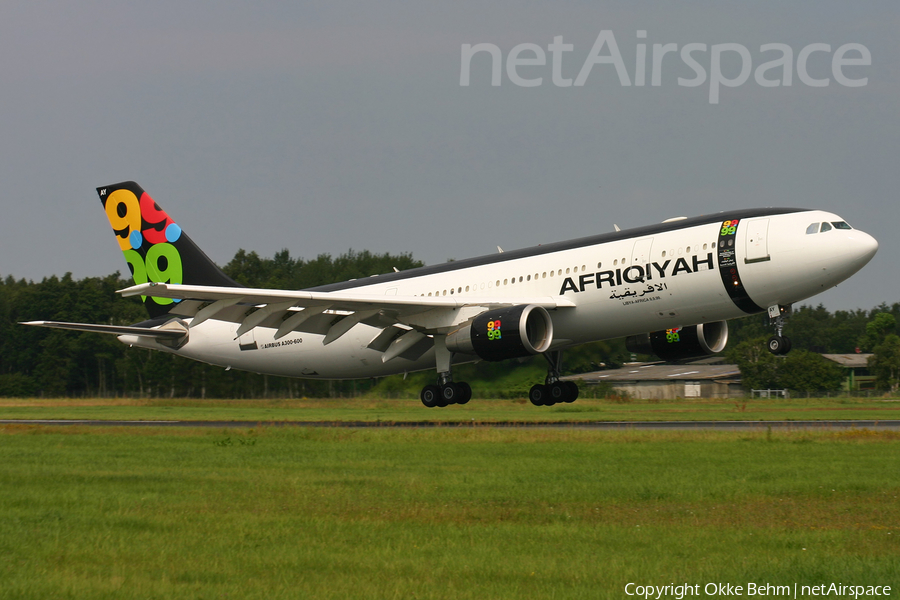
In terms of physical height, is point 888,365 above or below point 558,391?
above

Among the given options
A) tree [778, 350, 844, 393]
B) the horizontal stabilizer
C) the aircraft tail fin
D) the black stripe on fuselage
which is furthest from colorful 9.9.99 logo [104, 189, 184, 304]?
tree [778, 350, 844, 393]

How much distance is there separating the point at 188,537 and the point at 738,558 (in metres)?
6.52

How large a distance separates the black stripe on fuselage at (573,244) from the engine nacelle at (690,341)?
Result: 4.69 metres

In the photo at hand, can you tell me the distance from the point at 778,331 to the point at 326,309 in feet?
44.1

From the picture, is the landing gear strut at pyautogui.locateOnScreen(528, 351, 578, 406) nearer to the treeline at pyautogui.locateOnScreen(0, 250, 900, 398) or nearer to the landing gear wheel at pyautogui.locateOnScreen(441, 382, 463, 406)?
the landing gear wheel at pyautogui.locateOnScreen(441, 382, 463, 406)

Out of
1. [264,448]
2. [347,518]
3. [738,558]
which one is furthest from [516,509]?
[264,448]

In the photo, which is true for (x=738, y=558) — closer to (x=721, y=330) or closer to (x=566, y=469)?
(x=566, y=469)

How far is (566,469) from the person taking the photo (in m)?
19.7

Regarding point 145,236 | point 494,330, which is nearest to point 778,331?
point 494,330

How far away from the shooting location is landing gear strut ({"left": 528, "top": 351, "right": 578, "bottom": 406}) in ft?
109

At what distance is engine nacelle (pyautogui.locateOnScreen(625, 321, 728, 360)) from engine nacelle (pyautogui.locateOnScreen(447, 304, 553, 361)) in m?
5.02

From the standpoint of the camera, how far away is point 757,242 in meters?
26.0

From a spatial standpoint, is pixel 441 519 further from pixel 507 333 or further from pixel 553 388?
pixel 553 388

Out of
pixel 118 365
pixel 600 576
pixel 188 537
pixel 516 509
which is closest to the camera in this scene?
pixel 600 576
